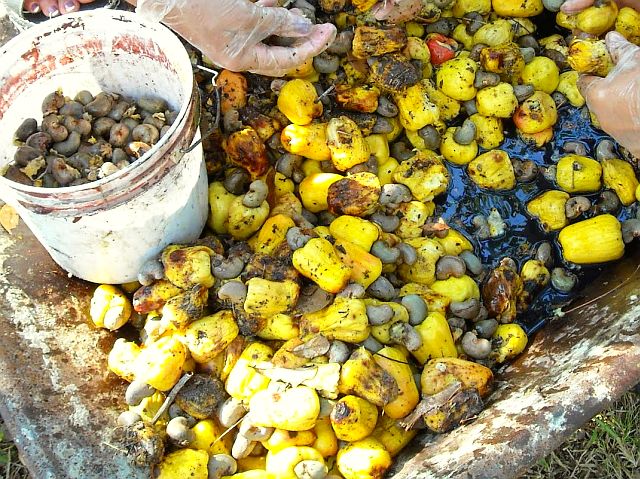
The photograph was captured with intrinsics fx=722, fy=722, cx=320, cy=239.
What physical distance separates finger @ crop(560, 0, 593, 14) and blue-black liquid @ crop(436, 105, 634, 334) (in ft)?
1.32

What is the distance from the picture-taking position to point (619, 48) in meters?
2.66

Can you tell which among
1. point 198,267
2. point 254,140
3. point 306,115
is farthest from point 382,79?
point 198,267

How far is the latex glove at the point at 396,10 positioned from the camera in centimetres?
287

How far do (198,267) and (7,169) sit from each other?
2.30 feet

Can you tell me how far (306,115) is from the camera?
9.07 feet

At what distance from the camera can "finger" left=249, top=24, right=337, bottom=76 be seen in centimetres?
256

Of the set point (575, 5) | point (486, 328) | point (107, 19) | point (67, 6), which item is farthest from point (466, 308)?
point (67, 6)

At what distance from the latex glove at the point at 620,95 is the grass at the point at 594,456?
1064 millimetres

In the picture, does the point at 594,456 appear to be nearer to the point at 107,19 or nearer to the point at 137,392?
the point at 137,392

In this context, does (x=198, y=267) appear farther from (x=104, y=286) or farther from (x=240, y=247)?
(x=104, y=286)

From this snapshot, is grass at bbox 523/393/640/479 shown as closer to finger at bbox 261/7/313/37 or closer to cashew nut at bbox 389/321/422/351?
cashew nut at bbox 389/321/422/351

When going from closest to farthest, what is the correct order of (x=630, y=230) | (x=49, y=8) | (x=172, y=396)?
(x=172, y=396), (x=630, y=230), (x=49, y=8)

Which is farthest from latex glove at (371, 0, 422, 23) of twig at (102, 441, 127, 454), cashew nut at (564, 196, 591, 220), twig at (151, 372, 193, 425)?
twig at (102, 441, 127, 454)

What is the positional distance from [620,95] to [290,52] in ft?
3.82
